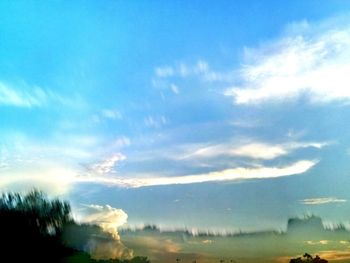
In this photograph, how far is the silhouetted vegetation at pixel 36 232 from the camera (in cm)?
2834

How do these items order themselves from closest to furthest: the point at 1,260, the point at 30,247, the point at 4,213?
1. the point at 1,260
2. the point at 30,247
3. the point at 4,213

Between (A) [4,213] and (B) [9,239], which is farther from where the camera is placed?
(A) [4,213]

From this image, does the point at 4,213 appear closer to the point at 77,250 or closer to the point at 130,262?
the point at 77,250

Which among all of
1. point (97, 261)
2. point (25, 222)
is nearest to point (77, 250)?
point (97, 261)

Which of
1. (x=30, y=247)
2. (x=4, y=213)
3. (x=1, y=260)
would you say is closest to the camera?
(x=1, y=260)

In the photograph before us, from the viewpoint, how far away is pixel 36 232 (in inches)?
1203

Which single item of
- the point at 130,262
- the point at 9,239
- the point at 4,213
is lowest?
the point at 130,262

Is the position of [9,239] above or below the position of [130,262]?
above

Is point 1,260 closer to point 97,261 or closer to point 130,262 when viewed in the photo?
point 97,261

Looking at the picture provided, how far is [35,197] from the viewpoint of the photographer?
32344 mm

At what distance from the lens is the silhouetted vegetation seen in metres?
28.3

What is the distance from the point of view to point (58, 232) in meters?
31.7

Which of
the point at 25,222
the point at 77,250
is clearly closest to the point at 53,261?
the point at 77,250

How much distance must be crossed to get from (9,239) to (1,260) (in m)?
1.44
